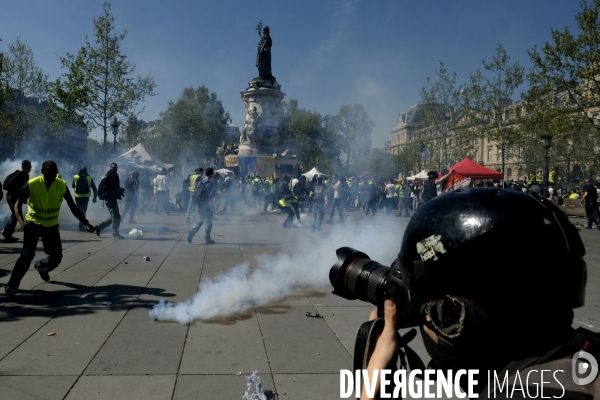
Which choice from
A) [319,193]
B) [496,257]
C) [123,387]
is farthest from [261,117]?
[496,257]

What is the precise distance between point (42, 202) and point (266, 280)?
292 centimetres

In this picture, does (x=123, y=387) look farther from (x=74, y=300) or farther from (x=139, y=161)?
(x=139, y=161)

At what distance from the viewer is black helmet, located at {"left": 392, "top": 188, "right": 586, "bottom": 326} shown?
3.67 ft

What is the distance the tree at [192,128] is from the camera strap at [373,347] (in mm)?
71089

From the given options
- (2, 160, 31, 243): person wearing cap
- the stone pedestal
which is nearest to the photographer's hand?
(2, 160, 31, 243): person wearing cap

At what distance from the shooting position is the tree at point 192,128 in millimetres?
74000

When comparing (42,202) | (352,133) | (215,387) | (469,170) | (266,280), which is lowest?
(215,387)

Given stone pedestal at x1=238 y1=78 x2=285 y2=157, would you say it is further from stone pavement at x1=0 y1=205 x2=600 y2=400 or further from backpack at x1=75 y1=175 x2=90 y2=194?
stone pavement at x1=0 y1=205 x2=600 y2=400

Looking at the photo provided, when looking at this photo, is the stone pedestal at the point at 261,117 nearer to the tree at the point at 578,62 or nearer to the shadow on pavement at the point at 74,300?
the tree at the point at 578,62

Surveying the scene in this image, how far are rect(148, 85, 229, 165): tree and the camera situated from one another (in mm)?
70736

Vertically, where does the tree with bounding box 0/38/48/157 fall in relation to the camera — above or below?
above

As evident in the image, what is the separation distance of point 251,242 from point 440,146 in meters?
31.2

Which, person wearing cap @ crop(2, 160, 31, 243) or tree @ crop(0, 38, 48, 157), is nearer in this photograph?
person wearing cap @ crop(2, 160, 31, 243)

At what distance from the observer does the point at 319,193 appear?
1590 cm
